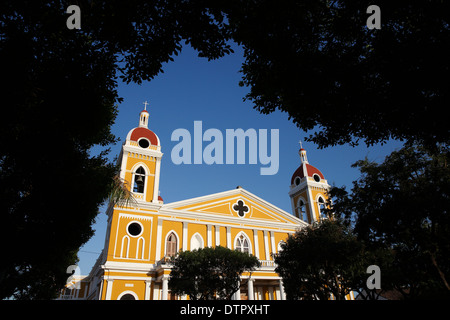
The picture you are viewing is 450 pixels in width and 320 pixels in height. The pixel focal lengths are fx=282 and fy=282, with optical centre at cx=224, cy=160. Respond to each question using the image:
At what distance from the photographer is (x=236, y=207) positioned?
30.9m

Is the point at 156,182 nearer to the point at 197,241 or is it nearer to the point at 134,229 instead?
the point at 134,229

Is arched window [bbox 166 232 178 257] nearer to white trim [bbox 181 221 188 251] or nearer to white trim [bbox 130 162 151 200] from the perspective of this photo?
white trim [bbox 181 221 188 251]

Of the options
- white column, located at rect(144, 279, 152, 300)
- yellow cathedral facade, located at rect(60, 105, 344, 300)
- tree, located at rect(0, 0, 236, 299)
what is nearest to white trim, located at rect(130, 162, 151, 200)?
yellow cathedral facade, located at rect(60, 105, 344, 300)

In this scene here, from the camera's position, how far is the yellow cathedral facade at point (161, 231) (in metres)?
23.6

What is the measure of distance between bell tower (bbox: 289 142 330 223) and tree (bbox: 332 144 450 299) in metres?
24.1

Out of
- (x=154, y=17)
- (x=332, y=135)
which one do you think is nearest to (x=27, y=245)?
(x=154, y=17)

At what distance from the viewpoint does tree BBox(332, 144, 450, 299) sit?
9.66 metres

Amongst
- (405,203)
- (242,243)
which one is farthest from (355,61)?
(242,243)

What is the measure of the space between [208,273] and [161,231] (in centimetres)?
922

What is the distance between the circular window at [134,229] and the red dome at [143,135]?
875cm

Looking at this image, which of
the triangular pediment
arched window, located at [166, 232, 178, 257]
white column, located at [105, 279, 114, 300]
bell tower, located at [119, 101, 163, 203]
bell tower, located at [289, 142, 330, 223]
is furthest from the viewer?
bell tower, located at [289, 142, 330, 223]

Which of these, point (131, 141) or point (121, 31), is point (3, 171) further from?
point (131, 141)

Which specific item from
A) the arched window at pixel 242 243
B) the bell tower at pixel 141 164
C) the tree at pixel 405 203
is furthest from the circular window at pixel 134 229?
the tree at pixel 405 203

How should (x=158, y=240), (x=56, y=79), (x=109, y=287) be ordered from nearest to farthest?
(x=56, y=79) → (x=109, y=287) → (x=158, y=240)
